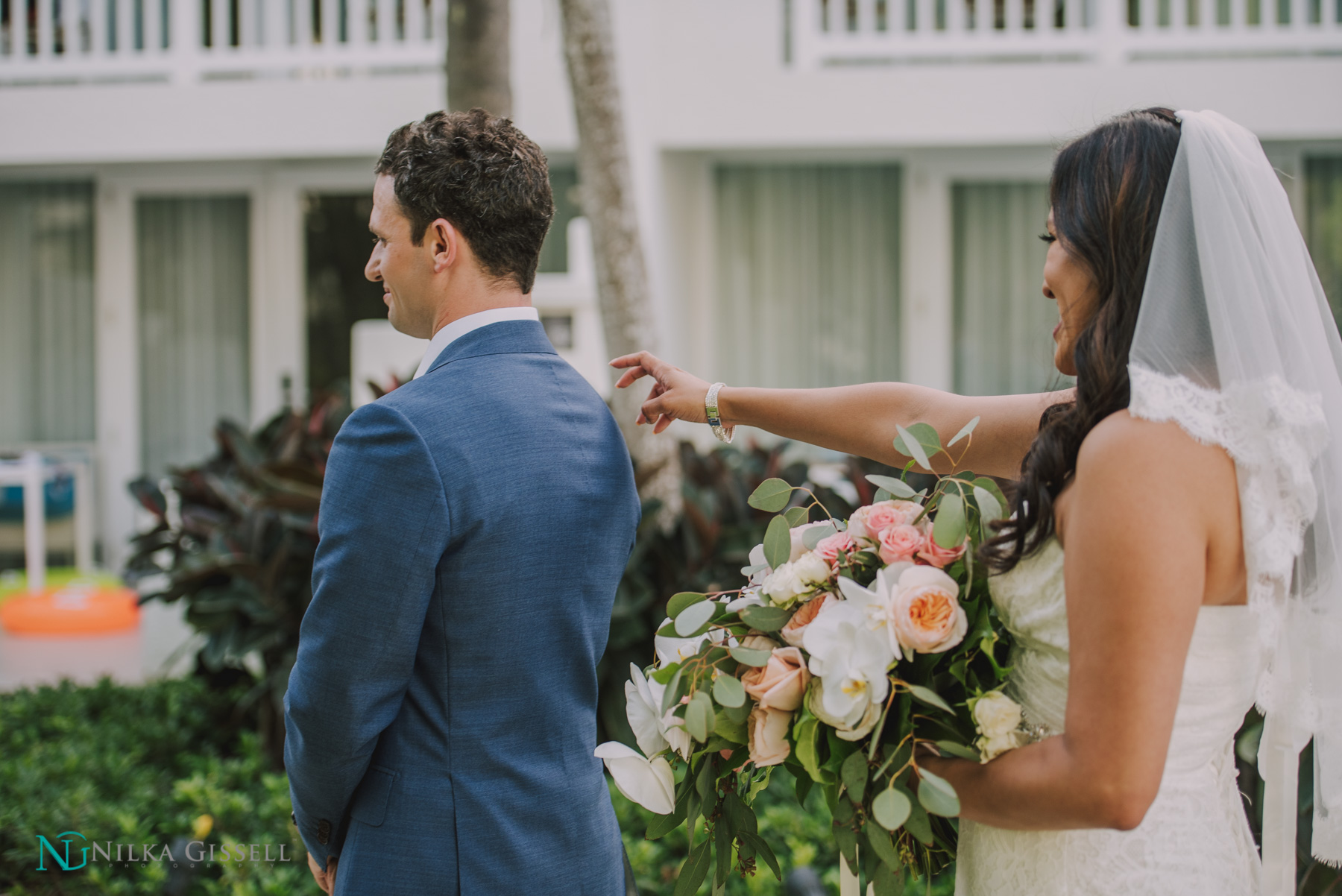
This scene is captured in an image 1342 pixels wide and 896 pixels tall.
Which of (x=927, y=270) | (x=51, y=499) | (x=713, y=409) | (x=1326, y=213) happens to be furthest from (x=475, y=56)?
(x=1326, y=213)

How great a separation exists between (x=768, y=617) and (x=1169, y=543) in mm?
551

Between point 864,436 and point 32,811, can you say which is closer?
point 864,436

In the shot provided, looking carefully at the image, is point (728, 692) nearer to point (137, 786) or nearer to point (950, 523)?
point (950, 523)

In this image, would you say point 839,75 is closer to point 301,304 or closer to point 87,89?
point 301,304

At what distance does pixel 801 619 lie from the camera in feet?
5.09

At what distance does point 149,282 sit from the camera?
8992 millimetres

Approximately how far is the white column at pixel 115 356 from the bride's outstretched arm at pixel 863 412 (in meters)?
8.02

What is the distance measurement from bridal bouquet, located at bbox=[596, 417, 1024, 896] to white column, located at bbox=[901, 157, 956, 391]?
6529mm

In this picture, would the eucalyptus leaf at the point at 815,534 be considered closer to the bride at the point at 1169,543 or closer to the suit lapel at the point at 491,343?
the bride at the point at 1169,543

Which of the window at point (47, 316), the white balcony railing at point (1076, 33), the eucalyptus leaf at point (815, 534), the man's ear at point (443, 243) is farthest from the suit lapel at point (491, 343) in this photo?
the window at point (47, 316)

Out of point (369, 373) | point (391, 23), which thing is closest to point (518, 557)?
point (369, 373)

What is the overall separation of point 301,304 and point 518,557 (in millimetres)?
7772

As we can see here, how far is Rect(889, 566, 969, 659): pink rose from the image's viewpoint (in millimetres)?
1394

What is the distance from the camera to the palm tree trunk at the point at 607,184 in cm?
419
